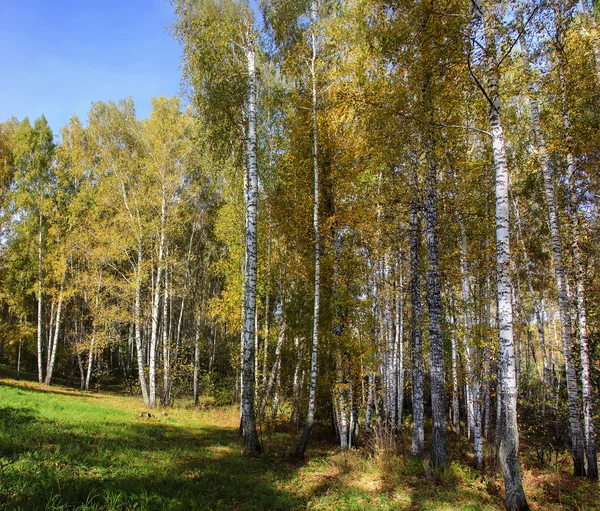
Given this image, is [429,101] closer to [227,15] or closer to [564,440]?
[227,15]

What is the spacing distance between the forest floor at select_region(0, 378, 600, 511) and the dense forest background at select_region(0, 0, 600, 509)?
0.84 meters

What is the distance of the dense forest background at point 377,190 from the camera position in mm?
7023

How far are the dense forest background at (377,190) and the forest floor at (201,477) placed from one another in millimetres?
845

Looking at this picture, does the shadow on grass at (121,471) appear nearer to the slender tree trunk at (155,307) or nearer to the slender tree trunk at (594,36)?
the slender tree trunk at (155,307)

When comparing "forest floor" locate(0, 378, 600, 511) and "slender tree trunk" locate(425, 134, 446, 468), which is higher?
"slender tree trunk" locate(425, 134, 446, 468)

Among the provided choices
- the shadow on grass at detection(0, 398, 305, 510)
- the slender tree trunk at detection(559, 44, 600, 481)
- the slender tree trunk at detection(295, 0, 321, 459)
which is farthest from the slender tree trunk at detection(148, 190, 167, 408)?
the slender tree trunk at detection(559, 44, 600, 481)

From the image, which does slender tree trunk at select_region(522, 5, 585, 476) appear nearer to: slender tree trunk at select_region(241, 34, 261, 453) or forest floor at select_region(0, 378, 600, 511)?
forest floor at select_region(0, 378, 600, 511)

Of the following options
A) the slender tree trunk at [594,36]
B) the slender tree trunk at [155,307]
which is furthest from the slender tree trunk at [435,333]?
the slender tree trunk at [155,307]

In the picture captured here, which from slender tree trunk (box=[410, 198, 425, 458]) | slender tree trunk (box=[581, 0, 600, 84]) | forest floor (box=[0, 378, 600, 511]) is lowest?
forest floor (box=[0, 378, 600, 511])

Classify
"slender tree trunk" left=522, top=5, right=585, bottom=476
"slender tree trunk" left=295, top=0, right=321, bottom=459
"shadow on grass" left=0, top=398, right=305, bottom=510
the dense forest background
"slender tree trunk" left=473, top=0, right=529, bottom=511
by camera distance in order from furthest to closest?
"slender tree trunk" left=295, top=0, right=321, bottom=459 → "slender tree trunk" left=522, top=5, right=585, bottom=476 → the dense forest background → "slender tree trunk" left=473, top=0, right=529, bottom=511 → "shadow on grass" left=0, top=398, right=305, bottom=510

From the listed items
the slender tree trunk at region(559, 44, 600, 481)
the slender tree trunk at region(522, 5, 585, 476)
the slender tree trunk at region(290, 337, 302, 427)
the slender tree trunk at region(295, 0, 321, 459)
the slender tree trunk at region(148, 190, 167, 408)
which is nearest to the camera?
the slender tree trunk at region(559, 44, 600, 481)

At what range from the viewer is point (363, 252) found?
12055 millimetres

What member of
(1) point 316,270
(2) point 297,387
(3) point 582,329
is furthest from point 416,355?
(2) point 297,387

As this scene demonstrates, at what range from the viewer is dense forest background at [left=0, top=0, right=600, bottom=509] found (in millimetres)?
7023
